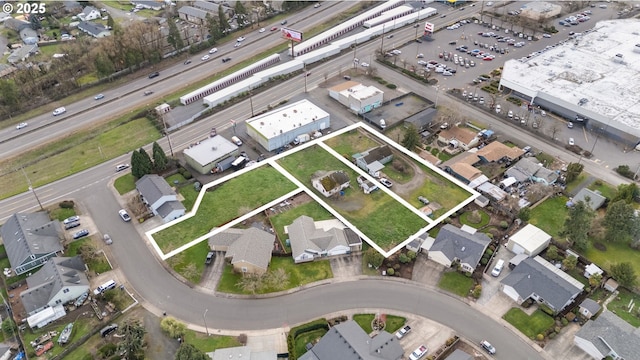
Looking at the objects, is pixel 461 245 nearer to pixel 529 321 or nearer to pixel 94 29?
pixel 529 321

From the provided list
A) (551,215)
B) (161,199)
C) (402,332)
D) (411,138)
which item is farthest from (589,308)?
(161,199)

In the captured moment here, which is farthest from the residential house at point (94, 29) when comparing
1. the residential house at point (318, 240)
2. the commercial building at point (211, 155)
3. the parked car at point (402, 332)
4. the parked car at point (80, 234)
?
the parked car at point (402, 332)

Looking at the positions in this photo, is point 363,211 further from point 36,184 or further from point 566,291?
point 36,184

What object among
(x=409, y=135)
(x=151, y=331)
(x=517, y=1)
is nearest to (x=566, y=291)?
(x=409, y=135)

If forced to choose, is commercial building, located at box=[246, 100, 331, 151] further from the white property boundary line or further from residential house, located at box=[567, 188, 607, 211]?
residential house, located at box=[567, 188, 607, 211]

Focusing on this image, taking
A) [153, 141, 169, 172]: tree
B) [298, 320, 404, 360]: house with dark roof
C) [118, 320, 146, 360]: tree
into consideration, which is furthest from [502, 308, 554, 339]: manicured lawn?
[153, 141, 169, 172]: tree

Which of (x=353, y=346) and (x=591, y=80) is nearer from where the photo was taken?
(x=353, y=346)
